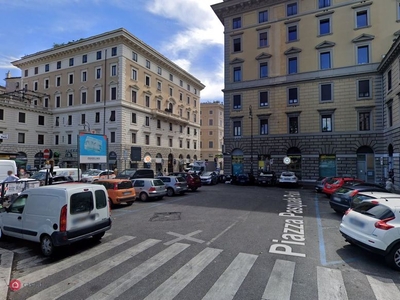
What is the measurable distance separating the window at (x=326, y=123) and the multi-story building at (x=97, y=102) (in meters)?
24.5

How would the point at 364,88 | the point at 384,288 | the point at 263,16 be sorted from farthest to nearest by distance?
the point at 263,16
the point at 364,88
the point at 384,288

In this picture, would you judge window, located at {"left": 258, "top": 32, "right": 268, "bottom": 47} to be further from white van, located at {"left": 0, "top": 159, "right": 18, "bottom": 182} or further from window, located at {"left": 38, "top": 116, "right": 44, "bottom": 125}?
window, located at {"left": 38, "top": 116, "right": 44, "bottom": 125}

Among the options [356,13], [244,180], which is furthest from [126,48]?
[356,13]

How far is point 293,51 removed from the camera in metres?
30.3

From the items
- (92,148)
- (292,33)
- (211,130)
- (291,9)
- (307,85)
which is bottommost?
(92,148)

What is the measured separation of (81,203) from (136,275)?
2549 mm

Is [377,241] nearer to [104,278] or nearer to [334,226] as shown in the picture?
[334,226]

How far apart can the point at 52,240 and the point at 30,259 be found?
2.75 feet

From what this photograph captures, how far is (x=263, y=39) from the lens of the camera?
32250mm

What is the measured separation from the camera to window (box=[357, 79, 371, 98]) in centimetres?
2694

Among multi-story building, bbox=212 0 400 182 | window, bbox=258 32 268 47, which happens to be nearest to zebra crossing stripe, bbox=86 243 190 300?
multi-story building, bbox=212 0 400 182

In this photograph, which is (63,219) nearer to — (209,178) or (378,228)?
(378,228)

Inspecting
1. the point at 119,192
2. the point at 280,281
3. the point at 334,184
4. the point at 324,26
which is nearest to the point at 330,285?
the point at 280,281

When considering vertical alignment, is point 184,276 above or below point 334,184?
below
